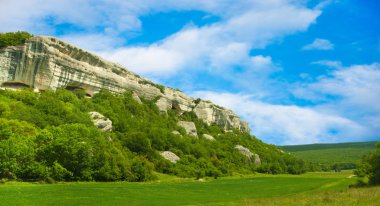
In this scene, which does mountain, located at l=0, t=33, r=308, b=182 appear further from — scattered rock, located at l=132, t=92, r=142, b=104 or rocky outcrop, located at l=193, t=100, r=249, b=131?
scattered rock, located at l=132, t=92, r=142, b=104

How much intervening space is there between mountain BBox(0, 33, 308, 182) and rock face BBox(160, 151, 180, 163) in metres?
0.27

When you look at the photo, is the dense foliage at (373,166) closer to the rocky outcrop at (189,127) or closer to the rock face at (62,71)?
the rocky outcrop at (189,127)

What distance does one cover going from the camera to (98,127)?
9119cm

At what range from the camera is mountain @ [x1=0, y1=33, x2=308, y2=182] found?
199 ft

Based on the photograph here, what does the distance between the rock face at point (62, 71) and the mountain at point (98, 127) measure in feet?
0.72

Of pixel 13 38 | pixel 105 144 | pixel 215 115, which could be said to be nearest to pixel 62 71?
pixel 13 38

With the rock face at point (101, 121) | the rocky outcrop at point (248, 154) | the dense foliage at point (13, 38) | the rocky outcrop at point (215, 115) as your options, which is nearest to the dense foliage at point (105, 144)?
the rock face at point (101, 121)

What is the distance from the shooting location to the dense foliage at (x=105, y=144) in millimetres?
58156

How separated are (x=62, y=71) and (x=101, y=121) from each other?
16369mm

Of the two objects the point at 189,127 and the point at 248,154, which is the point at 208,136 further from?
the point at 248,154

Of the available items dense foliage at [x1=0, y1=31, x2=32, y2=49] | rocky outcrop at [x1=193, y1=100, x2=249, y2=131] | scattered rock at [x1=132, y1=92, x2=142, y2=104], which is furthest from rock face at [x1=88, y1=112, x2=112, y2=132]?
rocky outcrop at [x1=193, y1=100, x2=249, y2=131]

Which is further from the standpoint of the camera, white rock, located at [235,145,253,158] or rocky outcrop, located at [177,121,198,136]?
white rock, located at [235,145,253,158]

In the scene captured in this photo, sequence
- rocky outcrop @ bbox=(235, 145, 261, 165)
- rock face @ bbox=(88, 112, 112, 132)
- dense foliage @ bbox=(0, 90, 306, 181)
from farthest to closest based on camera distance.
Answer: rocky outcrop @ bbox=(235, 145, 261, 165) → rock face @ bbox=(88, 112, 112, 132) → dense foliage @ bbox=(0, 90, 306, 181)

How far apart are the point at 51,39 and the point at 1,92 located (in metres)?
18.4
